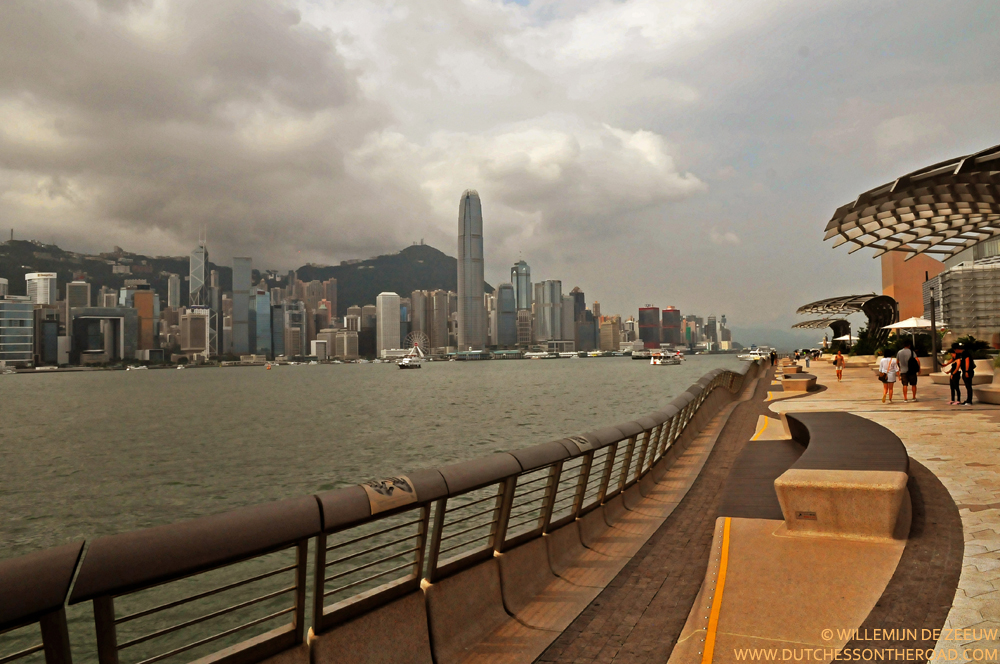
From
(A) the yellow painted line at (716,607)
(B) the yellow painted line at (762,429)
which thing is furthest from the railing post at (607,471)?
(B) the yellow painted line at (762,429)

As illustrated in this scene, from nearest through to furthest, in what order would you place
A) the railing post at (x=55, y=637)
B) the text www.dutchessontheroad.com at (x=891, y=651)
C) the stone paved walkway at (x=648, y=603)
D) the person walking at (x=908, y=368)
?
the railing post at (x=55, y=637)
the text www.dutchessontheroad.com at (x=891, y=651)
the stone paved walkway at (x=648, y=603)
the person walking at (x=908, y=368)

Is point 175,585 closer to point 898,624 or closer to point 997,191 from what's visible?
point 898,624

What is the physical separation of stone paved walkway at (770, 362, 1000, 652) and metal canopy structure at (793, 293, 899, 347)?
43190mm

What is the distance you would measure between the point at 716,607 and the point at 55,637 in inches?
170

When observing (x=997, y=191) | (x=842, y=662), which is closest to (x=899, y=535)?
(x=842, y=662)

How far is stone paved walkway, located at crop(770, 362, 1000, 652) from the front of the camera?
4.54m

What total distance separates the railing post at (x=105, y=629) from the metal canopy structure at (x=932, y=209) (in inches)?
709

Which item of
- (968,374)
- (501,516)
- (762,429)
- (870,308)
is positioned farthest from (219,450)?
(870,308)

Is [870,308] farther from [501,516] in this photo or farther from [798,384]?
[501,516]

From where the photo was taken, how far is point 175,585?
1277 cm

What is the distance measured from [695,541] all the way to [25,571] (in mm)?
6829

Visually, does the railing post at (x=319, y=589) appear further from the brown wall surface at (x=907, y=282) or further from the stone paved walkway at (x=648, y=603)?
the brown wall surface at (x=907, y=282)

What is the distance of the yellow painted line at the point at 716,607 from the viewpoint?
4.33 meters

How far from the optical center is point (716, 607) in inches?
195
